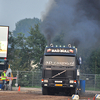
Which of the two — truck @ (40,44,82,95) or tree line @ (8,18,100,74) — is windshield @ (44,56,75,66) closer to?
truck @ (40,44,82,95)

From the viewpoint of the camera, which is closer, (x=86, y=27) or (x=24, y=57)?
(x=86, y=27)

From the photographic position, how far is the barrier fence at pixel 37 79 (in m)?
37.6

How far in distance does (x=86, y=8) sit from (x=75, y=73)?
15.0 m

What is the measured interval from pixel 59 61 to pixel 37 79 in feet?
53.1

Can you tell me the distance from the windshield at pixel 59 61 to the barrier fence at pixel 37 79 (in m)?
15.5

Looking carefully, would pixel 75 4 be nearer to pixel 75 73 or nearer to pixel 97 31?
pixel 97 31

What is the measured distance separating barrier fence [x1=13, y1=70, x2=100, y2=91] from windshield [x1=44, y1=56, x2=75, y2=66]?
15512mm

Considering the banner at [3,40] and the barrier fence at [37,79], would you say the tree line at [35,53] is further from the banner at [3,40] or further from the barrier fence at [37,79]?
the banner at [3,40]

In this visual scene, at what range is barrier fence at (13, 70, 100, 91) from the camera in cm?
3759

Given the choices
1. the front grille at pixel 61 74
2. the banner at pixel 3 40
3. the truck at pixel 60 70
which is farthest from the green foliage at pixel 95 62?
the front grille at pixel 61 74

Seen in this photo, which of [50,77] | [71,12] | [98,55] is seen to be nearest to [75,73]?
[50,77]

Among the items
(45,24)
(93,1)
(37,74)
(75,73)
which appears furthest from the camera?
(37,74)

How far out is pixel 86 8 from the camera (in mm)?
35406

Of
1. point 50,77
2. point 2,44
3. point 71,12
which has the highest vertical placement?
point 71,12
